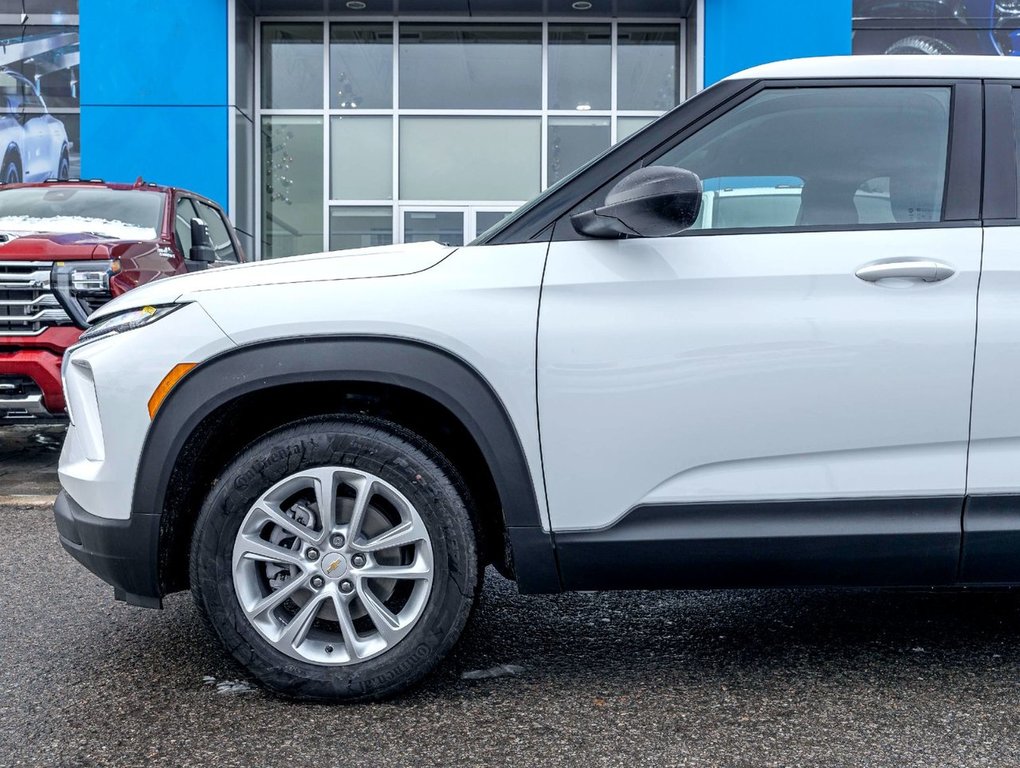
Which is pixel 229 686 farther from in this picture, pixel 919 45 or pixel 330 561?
pixel 919 45

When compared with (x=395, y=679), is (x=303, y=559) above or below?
above

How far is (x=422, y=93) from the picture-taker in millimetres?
14703

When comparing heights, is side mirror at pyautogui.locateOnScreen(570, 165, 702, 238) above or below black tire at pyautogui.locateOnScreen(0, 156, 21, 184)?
below

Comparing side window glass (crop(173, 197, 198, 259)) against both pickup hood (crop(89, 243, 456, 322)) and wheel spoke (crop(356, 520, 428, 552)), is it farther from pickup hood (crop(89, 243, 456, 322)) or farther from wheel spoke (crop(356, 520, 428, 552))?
wheel spoke (crop(356, 520, 428, 552))

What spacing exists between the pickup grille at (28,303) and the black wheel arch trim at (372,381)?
3908 millimetres

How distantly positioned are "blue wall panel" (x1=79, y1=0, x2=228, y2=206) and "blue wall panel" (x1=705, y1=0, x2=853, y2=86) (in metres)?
6.45

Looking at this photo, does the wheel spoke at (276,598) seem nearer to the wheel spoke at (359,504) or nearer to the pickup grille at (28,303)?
the wheel spoke at (359,504)

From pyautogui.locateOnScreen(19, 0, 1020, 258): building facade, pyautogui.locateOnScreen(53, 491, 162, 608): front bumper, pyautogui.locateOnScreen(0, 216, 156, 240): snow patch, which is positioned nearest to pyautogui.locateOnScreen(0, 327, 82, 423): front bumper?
pyautogui.locateOnScreen(0, 216, 156, 240): snow patch

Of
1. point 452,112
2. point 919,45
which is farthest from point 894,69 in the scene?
point 919,45

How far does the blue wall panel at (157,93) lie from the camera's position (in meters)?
13.6

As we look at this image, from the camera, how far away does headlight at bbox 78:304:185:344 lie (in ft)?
9.12

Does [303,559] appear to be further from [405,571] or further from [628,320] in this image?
[628,320]

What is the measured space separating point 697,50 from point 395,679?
12.4 meters

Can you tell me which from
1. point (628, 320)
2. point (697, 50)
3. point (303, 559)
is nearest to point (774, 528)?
point (628, 320)
